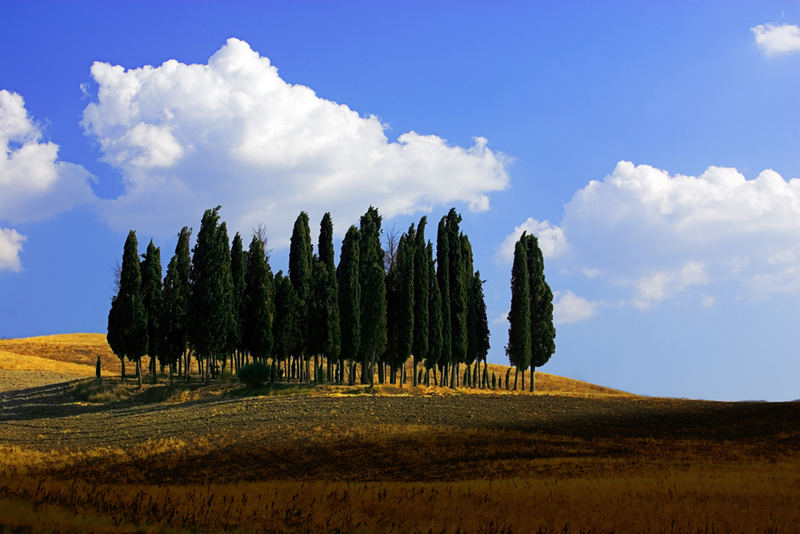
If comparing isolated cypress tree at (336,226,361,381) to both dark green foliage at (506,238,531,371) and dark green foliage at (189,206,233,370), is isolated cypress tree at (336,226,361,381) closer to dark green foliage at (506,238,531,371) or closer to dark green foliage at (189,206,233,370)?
dark green foliage at (189,206,233,370)

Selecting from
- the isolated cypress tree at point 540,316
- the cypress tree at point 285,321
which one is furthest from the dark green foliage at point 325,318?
the isolated cypress tree at point 540,316

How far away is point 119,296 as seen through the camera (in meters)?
56.3

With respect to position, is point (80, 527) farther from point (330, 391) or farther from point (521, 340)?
point (521, 340)

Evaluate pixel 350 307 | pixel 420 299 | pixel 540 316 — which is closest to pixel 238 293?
pixel 350 307

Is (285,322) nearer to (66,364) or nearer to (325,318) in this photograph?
(325,318)

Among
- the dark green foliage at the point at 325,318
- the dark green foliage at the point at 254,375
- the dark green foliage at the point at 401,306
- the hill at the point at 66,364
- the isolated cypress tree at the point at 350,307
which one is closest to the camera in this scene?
the dark green foliage at the point at 254,375

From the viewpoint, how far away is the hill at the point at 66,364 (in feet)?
207

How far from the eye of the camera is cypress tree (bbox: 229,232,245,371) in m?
54.4

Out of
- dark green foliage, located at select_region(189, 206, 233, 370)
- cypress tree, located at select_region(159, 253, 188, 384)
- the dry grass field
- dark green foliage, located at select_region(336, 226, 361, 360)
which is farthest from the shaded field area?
cypress tree, located at select_region(159, 253, 188, 384)

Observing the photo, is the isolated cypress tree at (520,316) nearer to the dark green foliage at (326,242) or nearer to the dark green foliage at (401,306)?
the dark green foliage at (401,306)

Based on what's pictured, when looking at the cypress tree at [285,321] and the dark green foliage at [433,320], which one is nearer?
the dark green foliage at [433,320]

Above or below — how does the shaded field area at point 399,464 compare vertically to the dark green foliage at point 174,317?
below

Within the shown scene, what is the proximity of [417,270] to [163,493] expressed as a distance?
3800 centimetres

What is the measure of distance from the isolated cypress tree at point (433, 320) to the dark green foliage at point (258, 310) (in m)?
13.0
